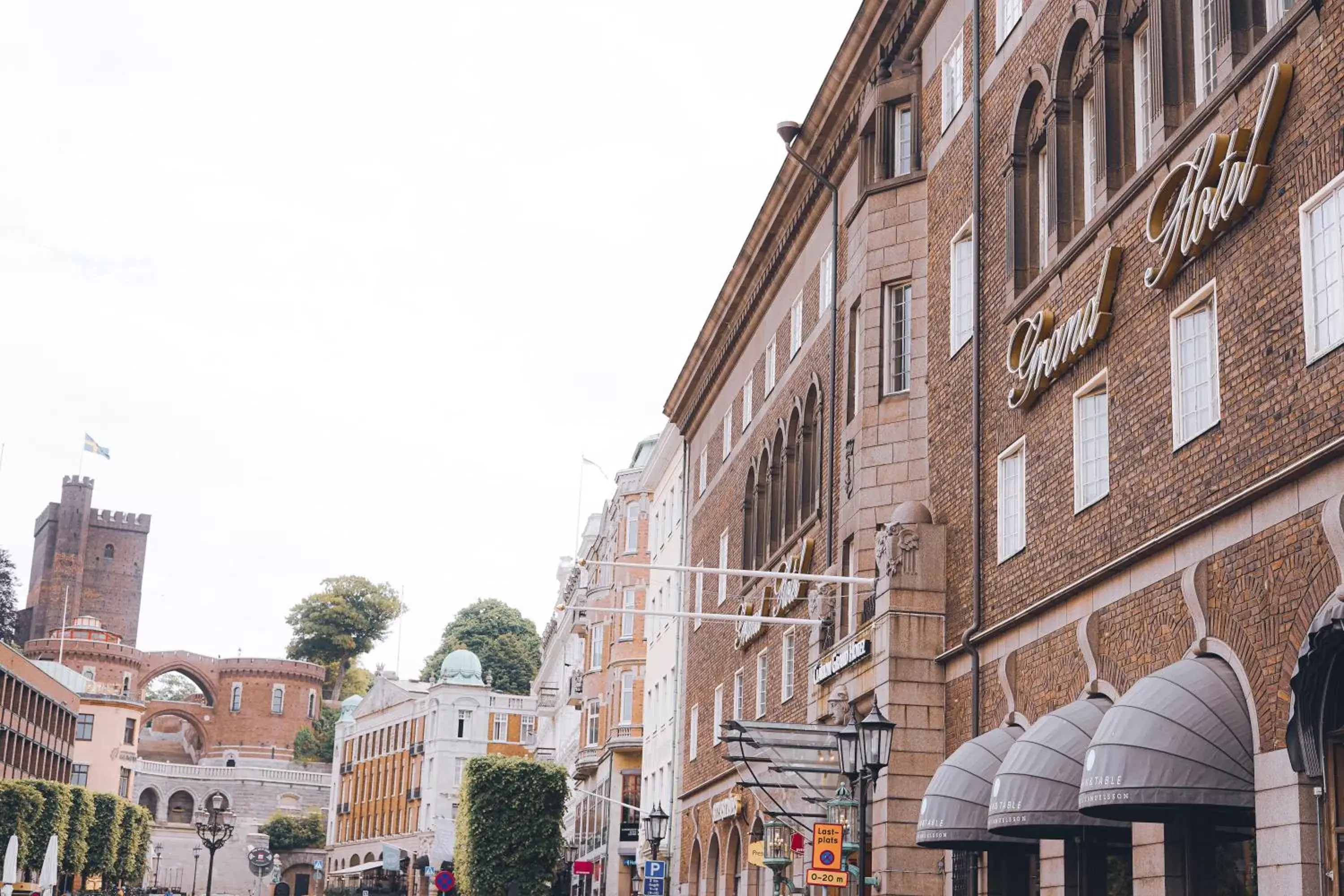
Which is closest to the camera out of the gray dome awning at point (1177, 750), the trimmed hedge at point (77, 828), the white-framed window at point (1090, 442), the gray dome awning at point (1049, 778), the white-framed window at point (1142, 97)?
the gray dome awning at point (1177, 750)

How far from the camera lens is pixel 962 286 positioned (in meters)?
26.3

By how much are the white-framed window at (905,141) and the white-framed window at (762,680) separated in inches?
519

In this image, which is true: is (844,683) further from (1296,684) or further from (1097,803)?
(1296,684)

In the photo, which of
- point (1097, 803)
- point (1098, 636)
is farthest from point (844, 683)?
point (1097, 803)

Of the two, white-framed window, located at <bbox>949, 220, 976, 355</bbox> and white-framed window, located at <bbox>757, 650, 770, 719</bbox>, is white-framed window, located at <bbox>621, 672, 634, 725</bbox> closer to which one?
white-framed window, located at <bbox>757, 650, 770, 719</bbox>

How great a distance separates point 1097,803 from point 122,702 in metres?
117

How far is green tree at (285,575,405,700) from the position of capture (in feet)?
507

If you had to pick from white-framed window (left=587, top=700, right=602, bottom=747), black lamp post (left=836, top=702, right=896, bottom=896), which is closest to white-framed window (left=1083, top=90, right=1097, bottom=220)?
black lamp post (left=836, top=702, right=896, bottom=896)

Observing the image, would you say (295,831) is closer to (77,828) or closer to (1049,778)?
(77,828)

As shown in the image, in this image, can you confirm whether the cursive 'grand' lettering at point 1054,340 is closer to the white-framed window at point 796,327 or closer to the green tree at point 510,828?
the white-framed window at point 796,327

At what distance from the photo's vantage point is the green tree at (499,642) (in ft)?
475

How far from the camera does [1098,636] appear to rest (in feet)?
64.4

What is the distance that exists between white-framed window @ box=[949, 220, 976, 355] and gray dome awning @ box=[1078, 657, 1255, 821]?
9.98m

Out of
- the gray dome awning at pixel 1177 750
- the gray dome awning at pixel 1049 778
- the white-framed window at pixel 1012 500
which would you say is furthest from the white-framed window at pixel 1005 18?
the gray dome awning at pixel 1177 750
